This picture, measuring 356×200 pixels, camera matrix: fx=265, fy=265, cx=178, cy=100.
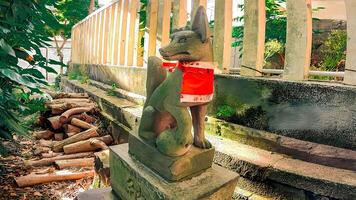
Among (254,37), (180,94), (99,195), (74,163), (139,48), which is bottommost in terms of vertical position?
(74,163)

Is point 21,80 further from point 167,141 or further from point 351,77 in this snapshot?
point 351,77

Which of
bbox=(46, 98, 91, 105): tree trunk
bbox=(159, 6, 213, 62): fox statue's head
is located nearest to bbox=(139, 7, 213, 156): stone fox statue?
bbox=(159, 6, 213, 62): fox statue's head

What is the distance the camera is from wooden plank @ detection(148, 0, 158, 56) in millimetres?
4895

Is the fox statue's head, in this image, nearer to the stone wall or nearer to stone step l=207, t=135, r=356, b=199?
stone step l=207, t=135, r=356, b=199

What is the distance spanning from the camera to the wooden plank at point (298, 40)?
2.44 m

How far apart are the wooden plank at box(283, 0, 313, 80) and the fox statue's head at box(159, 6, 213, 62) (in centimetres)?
123

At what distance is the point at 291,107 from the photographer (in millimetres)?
2350

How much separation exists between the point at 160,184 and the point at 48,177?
99.3 inches

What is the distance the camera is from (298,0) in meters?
2.47

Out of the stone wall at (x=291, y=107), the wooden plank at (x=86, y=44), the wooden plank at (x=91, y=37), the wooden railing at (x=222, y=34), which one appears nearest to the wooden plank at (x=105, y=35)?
the wooden railing at (x=222, y=34)

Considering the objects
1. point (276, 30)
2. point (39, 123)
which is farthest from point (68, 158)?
point (276, 30)

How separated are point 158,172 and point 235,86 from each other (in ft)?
4.89

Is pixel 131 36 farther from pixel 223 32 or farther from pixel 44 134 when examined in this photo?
pixel 223 32

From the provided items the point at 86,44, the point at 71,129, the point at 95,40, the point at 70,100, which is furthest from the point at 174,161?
the point at 86,44
